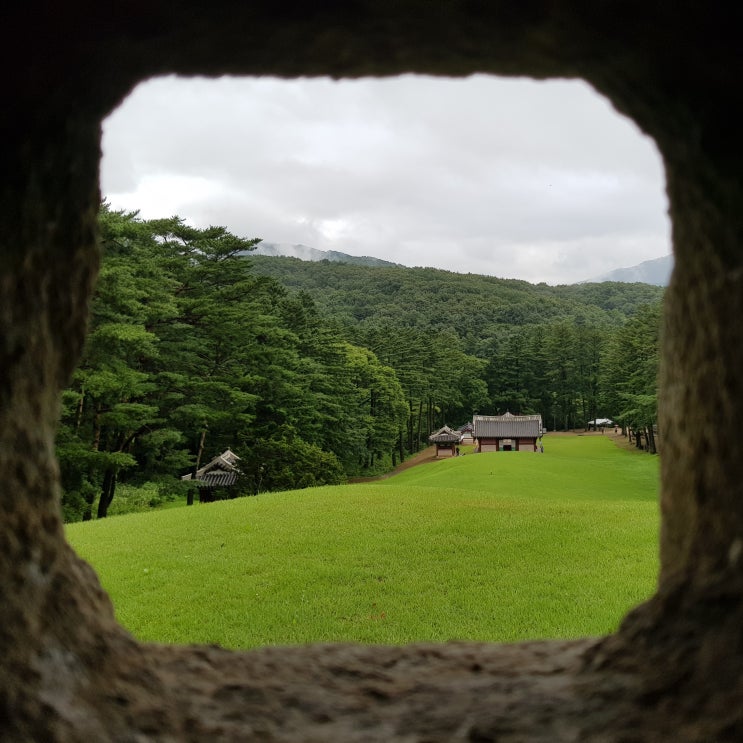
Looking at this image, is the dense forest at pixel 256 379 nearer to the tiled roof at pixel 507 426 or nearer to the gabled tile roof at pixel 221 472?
the gabled tile roof at pixel 221 472

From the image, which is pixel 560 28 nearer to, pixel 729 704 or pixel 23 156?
pixel 23 156

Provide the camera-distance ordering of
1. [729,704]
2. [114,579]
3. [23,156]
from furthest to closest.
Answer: [114,579] < [23,156] < [729,704]

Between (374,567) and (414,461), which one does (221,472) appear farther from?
(414,461)

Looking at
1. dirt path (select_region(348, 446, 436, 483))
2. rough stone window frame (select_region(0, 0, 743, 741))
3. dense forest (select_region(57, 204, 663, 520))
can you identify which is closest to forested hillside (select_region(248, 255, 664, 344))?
dense forest (select_region(57, 204, 663, 520))

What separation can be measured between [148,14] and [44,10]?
0.33 meters

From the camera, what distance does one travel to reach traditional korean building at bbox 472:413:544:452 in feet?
134

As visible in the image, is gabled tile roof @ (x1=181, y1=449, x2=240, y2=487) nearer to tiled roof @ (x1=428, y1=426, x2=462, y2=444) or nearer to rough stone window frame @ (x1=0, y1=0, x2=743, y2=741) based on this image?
rough stone window frame @ (x1=0, y1=0, x2=743, y2=741)

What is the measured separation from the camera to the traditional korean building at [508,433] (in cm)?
4072

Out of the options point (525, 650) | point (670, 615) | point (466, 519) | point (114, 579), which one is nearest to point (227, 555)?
point (114, 579)

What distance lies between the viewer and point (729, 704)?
1681 mm

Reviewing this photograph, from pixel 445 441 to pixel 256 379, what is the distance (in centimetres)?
2143

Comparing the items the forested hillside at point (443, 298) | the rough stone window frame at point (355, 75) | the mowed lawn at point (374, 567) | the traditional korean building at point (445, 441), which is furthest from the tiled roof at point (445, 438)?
the rough stone window frame at point (355, 75)

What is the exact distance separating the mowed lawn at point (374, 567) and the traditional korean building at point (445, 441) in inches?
1025

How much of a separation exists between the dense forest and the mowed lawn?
4.95 metres
